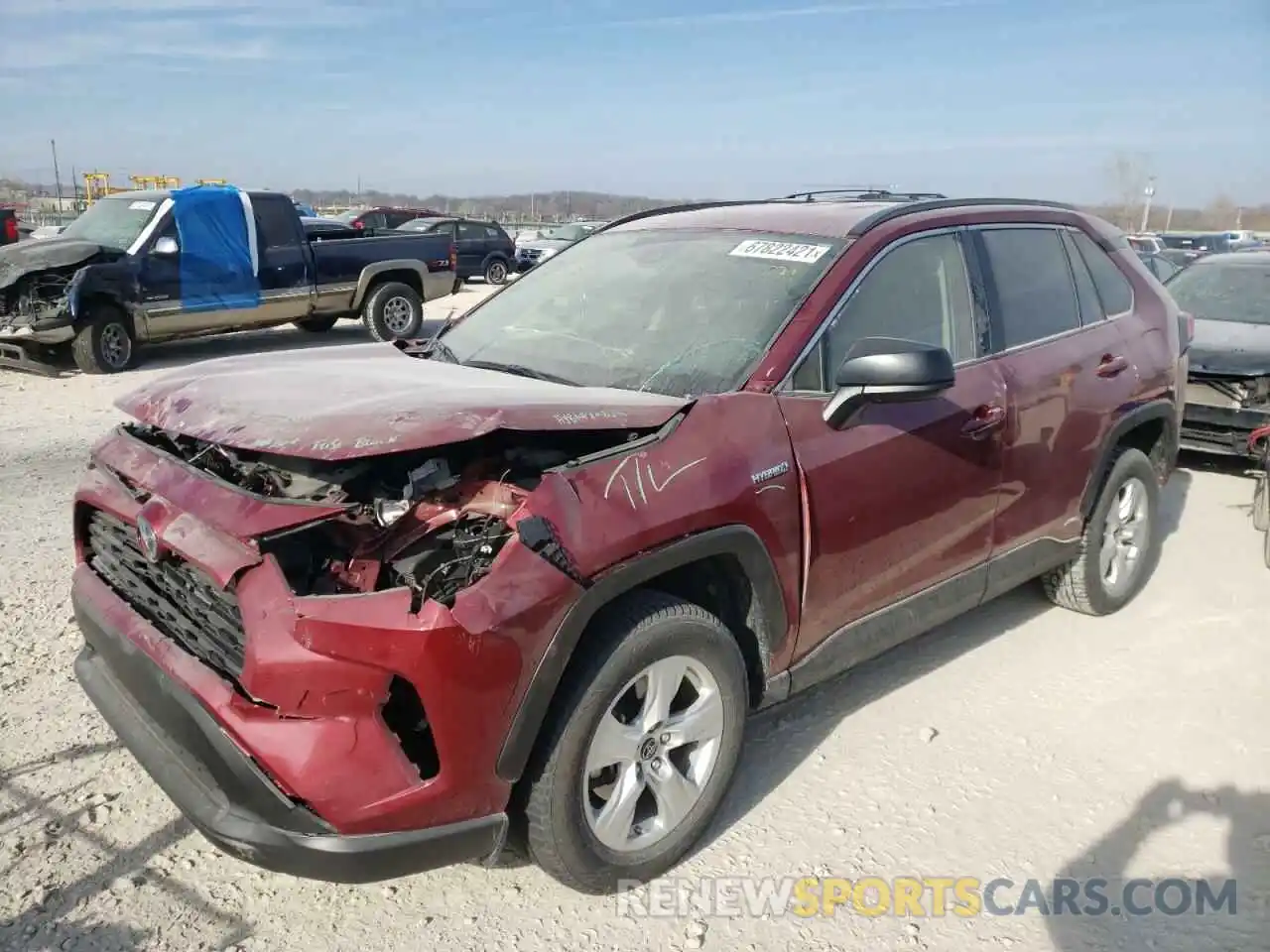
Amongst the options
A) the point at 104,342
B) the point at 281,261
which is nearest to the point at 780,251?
the point at 104,342

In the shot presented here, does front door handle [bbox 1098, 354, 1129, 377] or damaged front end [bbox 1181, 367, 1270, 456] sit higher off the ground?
front door handle [bbox 1098, 354, 1129, 377]

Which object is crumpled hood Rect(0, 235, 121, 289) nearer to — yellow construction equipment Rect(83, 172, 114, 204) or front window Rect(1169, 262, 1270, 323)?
front window Rect(1169, 262, 1270, 323)

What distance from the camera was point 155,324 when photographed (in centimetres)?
1082

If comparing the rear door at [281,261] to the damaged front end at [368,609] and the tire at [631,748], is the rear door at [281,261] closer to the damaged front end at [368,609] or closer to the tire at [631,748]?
the damaged front end at [368,609]

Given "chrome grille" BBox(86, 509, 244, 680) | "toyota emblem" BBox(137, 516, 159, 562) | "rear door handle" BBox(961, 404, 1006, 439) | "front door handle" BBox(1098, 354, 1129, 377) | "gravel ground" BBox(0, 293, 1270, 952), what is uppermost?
"front door handle" BBox(1098, 354, 1129, 377)

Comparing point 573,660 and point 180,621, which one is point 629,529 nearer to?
point 573,660

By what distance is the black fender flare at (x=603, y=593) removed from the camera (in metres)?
2.33

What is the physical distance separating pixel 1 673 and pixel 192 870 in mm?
1565

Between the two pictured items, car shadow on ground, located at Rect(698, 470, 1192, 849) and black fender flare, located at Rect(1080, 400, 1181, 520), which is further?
black fender flare, located at Rect(1080, 400, 1181, 520)

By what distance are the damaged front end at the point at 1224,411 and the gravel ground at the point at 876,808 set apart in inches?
111

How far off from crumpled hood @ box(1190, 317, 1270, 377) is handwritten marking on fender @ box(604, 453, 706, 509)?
6.26 m

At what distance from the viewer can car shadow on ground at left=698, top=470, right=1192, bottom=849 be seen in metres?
3.29

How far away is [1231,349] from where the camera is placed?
24.4 feet

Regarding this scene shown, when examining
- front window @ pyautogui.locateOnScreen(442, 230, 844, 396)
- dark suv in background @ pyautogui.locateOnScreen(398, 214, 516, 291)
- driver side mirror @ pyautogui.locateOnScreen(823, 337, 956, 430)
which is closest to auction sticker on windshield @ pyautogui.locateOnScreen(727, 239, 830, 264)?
front window @ pyautogui.locateOnScreen(442, 230, 844, 396)
